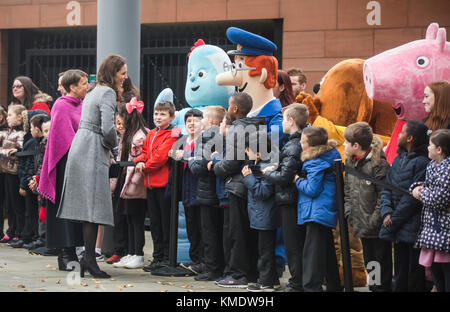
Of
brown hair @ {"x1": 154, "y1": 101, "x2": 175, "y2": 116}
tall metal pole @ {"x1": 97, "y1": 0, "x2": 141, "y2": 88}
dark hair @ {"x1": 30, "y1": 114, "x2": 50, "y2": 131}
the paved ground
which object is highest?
tall metal pole @ {"x1": 97, "y1": 0, "x2": 141, "y2": 88}

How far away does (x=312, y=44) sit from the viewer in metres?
11.9

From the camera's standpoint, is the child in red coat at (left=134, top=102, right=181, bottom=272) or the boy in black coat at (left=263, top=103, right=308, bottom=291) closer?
the boy in black coat at (left=263, top=103, right=308, bottom=291)

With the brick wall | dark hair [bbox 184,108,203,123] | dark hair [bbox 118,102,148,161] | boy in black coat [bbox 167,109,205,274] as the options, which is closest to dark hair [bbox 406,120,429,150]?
boy in black coat [bbox 167,109,205,274]

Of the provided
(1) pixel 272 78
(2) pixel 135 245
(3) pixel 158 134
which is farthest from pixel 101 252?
(1) pixel 272 78

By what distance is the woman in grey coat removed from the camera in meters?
6.97

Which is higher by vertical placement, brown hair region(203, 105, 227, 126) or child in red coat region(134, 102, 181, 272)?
brown hair region(203, 105, 227, 126)

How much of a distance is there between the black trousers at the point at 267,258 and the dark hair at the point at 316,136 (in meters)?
0.92

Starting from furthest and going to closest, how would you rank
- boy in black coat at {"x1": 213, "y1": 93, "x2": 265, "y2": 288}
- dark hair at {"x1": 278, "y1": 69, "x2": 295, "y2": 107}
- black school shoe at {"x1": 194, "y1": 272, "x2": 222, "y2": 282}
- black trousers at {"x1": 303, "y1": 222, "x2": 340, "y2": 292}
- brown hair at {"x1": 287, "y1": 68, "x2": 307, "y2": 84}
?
brown hair at {"x1": 287, "y1": 68, "x2": 307, "y2": 84}
dark hair at {"x1": 278, "y1": 69, "x2": 295, "y2": 107}
black school shoe at {"x1": 194, "y1": 272, "x2": 222, "y2": 282}
boy in black coat at {"x1": 213, "y1": 93, "x2": 265, "y2": 288}
black trousers at {"x1": 303, "y1": 222, "x2": 340, "y2": 292}

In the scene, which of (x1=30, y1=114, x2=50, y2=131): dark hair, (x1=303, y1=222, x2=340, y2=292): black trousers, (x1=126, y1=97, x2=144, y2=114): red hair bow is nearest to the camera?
(x1=303, y1=222, x2=340, y2=292): black trousers

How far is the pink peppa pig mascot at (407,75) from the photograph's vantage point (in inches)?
264

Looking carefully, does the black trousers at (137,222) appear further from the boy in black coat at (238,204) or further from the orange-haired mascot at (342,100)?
the orange-haired mascot at (342,100)

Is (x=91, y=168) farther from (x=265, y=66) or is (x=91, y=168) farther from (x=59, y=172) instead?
(x=265, y=66)

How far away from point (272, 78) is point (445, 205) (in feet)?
7.97

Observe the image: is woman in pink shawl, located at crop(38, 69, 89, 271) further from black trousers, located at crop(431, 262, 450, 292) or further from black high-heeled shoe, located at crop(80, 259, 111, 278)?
black trousers, located at crop(431, 262, 450, 292)
